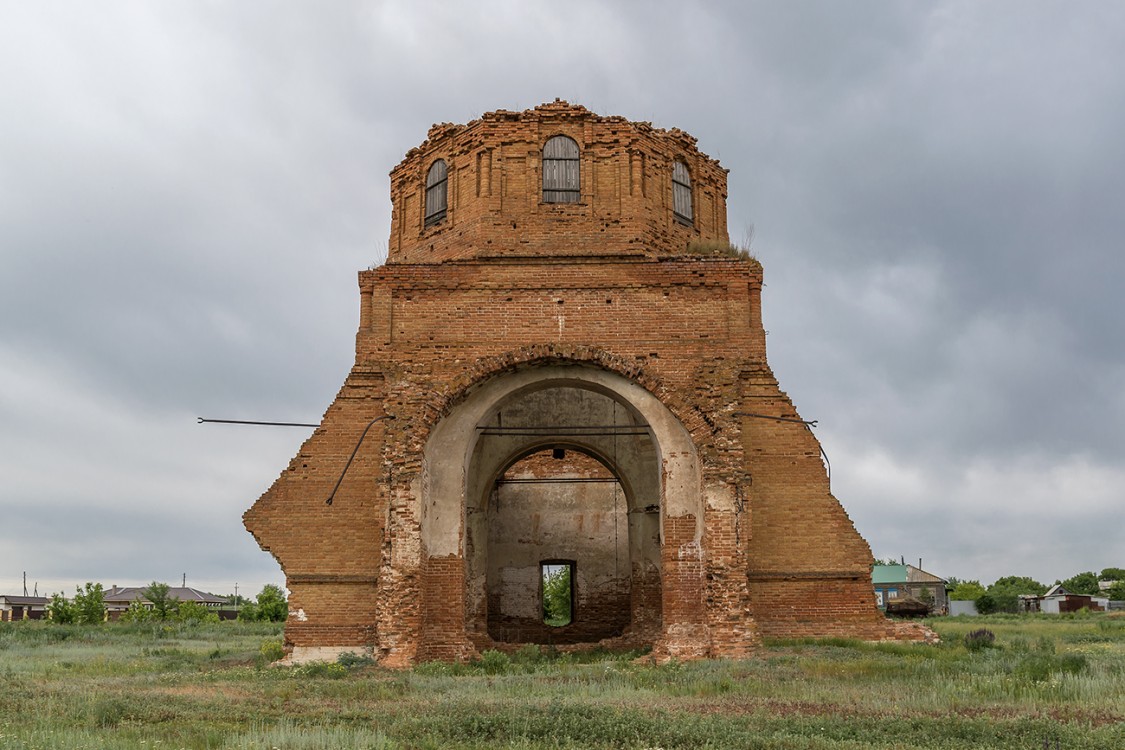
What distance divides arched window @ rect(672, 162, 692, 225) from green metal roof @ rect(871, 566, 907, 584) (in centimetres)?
5538

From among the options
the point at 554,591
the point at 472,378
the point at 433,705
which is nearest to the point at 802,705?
the point at 433,705

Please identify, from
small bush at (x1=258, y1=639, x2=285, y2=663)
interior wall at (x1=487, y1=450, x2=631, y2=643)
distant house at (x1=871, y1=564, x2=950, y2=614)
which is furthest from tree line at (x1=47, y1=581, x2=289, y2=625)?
distant house at (x1=871, y1=564, x2=950, y2=614)

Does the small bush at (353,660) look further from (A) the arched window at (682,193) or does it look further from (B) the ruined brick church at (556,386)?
(A) the arched window at (682,193)

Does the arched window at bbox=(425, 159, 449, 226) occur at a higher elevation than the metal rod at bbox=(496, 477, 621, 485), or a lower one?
higher

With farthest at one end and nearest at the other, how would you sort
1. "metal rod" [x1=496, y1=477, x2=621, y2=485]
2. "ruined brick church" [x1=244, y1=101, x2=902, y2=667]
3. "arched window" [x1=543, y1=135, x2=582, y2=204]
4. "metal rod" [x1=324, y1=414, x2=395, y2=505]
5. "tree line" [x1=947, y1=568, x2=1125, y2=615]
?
1. "tree line" [x1=947, y1=568, x2=1125, y2=615]
2. "metal rod" [x1=496, y1=477, x2=621, y2=485]
3. "arched window" [x1=543, y1=135, x2=582, y2=204]
4. "metal rod" [x1=324, y1=414, x2=395, y2=505]
5. "ruined brick church" [x1=244, y1=101, x2=902, y2=667]

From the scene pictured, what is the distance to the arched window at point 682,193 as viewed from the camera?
65.0 feet

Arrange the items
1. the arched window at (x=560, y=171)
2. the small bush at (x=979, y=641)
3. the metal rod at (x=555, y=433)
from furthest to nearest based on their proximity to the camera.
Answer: the metal rod at (x=555, y=433) → the arched window at (x=560, y=171) → the small bush at (x=979, y=641)

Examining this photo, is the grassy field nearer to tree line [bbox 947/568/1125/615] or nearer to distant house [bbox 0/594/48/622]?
tree line [bbox 947/568/1125/615]

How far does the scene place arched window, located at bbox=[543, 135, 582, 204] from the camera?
1888 centimetres

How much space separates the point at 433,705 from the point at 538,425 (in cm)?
1292

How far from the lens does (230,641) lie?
27125mm

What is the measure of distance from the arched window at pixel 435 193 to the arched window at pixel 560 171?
211 centimetres

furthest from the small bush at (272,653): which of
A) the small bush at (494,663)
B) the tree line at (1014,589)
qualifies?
the tree line at (1014,589)

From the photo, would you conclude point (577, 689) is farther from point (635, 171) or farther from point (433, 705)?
point (635, 171)
